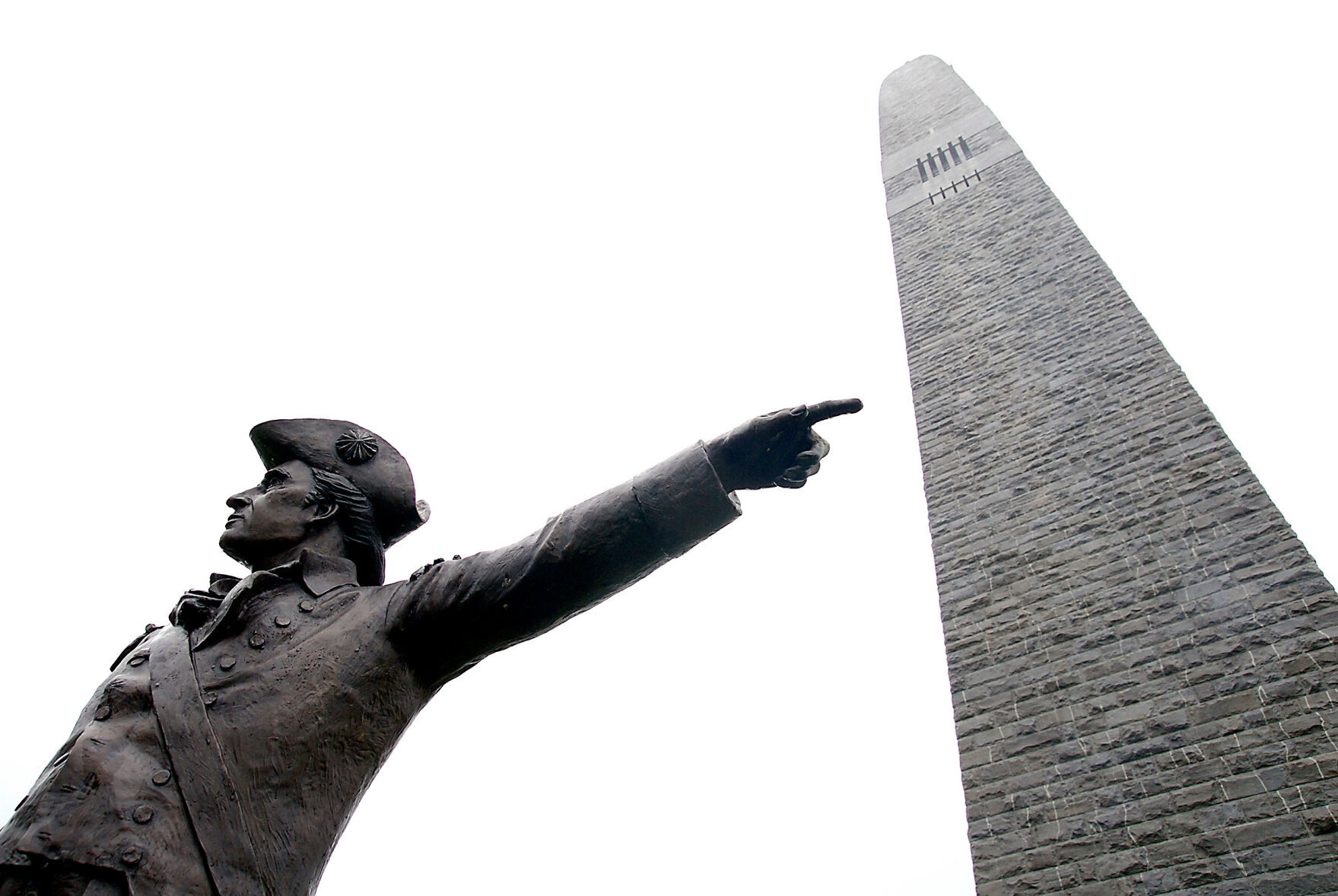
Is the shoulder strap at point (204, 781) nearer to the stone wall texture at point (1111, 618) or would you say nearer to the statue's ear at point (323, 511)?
the statue's ear at point (323, 511)

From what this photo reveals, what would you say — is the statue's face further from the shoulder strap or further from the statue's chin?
the shoulder strap

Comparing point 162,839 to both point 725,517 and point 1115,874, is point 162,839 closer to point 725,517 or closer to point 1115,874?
point 725,517

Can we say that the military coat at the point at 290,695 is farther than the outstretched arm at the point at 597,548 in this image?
No

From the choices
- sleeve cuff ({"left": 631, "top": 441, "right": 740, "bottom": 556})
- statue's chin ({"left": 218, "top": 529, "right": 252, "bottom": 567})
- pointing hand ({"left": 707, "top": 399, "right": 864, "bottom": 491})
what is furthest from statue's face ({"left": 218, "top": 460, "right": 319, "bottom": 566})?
pointing hand ({"left": 707, "top": 399, "right": 864, "bottom": 491})

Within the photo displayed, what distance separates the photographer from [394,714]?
59.4 inches

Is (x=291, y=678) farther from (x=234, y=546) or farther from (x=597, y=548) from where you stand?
(x=597, y=548)

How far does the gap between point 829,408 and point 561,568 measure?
0.55 meters

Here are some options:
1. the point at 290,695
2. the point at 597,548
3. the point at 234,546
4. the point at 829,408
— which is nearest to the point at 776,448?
the point at 829,408

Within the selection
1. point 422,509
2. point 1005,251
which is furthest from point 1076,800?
A: point 1005,251

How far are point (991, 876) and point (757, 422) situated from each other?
5599 millimetres

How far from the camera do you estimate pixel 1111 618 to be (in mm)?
6582

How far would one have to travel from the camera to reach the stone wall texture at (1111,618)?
5.20 meters

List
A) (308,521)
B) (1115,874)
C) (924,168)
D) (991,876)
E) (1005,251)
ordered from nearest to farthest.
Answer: (308,521) → (1115,874) → (991,876) → (1005,251) → (924,168)

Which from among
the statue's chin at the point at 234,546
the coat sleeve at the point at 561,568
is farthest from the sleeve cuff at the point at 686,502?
the statue's chin at the point at 234,546
